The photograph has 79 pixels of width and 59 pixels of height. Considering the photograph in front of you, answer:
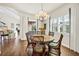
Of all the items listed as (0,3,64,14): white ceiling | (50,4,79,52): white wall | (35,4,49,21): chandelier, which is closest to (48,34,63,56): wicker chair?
(50,4,79,52): white wall

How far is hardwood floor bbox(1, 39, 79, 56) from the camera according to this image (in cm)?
342

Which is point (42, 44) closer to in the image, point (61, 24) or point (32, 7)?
point (61, 24)

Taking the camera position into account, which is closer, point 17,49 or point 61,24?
point 17,49

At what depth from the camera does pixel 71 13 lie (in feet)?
11.3

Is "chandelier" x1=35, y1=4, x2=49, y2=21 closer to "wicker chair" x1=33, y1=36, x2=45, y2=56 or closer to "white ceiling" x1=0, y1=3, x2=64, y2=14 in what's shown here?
"white ceiling" x1=0, y1=3, x2=64, y2=14

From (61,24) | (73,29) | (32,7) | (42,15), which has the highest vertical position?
(32,7)

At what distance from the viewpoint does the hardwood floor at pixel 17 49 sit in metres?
3.42

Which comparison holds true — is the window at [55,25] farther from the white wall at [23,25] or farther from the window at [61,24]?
the white wall at [23,25]

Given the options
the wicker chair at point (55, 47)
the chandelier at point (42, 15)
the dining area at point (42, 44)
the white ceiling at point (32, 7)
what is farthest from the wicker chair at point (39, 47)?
the white ceiling at point (32, 7)

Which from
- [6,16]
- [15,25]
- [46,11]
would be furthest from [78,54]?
[6,16]

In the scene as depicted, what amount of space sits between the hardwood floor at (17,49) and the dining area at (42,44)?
9 centimetres

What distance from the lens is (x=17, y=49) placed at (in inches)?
136

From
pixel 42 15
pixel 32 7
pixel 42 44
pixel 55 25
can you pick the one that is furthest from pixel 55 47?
pixel 32 7

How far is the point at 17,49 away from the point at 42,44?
1.85ft
